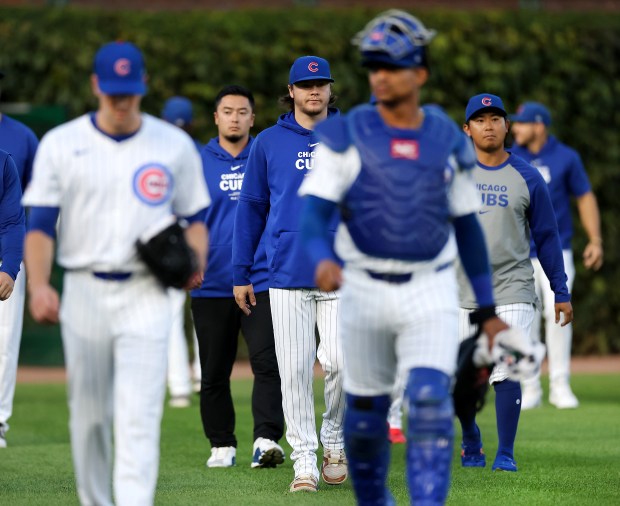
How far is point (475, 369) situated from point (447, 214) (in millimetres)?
744

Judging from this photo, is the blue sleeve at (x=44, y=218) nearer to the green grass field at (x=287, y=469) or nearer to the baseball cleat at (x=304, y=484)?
the green grass field at (x=287, y=469)

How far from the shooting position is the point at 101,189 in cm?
599

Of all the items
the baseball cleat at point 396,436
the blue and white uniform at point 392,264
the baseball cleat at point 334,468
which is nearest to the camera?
the blue and white uniform at point 392,264

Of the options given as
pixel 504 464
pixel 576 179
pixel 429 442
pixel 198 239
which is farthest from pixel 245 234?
pixel 576 179

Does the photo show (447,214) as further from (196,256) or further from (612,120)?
(612,120)

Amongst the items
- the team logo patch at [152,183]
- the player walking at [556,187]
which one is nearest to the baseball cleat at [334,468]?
the team logo patch at [152,183]

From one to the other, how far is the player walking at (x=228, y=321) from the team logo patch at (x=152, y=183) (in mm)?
3134

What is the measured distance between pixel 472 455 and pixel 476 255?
324cm

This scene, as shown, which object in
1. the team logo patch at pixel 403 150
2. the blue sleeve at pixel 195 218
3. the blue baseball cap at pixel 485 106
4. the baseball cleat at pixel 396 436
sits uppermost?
the blue baseball cap at pixel 485 106

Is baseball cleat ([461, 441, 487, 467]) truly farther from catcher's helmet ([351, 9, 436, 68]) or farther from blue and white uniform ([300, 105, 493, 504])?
catcher's helmet ([351, 9, 436, 68])

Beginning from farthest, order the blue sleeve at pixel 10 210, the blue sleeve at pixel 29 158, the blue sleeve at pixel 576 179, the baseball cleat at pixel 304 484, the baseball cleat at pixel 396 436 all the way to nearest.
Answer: the blue sleeve at pixel 576 179 → the baseball cleat at pixel 396 436 → the blue sleeve at pixel 29 158 → the blue sleeve at pixel 10 210 → the baseball cleat at pixel 304 484

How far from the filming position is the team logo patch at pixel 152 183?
603cm

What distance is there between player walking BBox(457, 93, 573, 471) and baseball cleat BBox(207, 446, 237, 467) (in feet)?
5.17

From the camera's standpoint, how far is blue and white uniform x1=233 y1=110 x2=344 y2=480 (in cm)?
841
